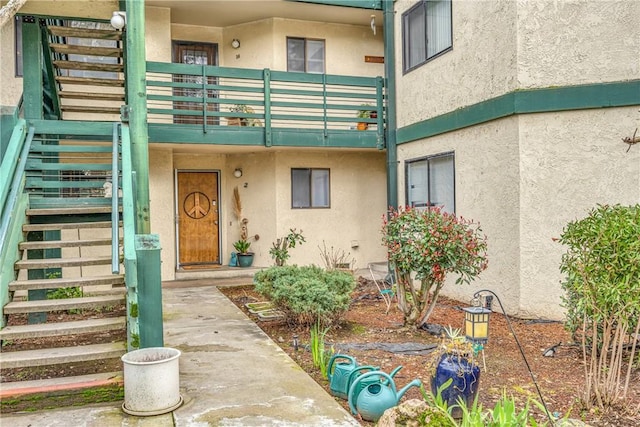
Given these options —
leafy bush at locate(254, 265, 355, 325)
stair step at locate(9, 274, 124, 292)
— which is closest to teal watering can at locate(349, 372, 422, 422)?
leafy bush at locate(254, 265, 355, 325)

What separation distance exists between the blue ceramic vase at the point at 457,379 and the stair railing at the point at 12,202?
4.18m

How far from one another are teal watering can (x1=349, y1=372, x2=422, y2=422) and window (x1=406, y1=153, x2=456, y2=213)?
4.90 metres

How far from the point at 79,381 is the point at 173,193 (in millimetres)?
7606

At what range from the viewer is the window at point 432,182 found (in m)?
8.75

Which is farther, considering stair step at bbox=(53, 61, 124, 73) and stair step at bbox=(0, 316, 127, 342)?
stair step at bbox=(53, 61, 124, 73)

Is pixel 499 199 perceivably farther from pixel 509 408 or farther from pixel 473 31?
pixel 509 408

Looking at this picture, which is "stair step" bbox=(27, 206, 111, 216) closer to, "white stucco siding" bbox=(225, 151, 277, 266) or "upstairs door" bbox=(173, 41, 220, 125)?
"white stucco siding" bbox=(225, 151, 277, 266)

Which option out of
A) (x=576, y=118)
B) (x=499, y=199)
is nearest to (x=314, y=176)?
(x=499, y=199)

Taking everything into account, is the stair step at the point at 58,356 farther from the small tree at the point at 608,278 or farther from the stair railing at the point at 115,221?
the small tree at the point at 608,278

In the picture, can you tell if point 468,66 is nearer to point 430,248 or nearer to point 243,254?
point 430,248

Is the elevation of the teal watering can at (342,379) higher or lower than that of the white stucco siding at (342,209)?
lower

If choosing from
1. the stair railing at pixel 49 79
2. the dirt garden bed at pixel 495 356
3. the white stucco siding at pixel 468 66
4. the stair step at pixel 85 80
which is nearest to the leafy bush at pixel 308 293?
the dirt garden bed at pixel 495 356

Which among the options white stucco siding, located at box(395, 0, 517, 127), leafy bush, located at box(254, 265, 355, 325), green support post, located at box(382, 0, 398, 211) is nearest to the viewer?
leafy bush, located at box(254, 265, 355, 325)

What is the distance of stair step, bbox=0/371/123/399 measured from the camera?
4344 mm
